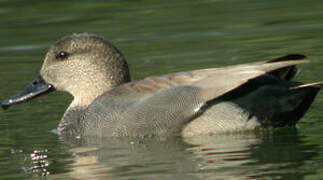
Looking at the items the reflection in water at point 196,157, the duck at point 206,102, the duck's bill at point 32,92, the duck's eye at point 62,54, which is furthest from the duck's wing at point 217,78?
the duck's bill at point 32,92

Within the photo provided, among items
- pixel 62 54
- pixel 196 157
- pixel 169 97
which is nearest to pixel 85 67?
pixel 62 54

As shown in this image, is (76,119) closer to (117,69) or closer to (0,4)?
(117,69)

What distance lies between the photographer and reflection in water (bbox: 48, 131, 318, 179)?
21.0ft

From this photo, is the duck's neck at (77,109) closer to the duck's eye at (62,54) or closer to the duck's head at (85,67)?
the duck's head at (85,67)

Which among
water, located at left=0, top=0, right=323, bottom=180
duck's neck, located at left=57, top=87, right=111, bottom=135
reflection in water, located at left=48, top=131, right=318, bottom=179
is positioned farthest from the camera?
duck's neck, located at left=57, top=87, right=111, bottom=135

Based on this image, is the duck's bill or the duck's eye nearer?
the duck's eye

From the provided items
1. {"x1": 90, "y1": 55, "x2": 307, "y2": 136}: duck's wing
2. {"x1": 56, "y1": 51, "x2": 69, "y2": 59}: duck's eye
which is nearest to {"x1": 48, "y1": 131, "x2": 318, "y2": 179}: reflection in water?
{"x1": 90, "y1": 55, "x2": 307, "y2": 136}: duck's wing

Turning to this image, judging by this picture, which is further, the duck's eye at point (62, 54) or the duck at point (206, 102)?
the duck's eye at point (62, 54)

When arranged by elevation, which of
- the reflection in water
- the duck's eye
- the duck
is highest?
the duck's eye

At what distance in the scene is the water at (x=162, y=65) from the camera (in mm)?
6773

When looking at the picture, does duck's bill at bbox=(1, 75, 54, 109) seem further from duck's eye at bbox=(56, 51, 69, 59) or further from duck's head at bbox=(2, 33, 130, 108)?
duck's eye at bbox=(56, 51, 69, 59)

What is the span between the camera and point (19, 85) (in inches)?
451

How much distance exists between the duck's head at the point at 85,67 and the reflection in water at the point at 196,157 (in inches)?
31.3

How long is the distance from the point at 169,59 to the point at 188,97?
4.85 m
